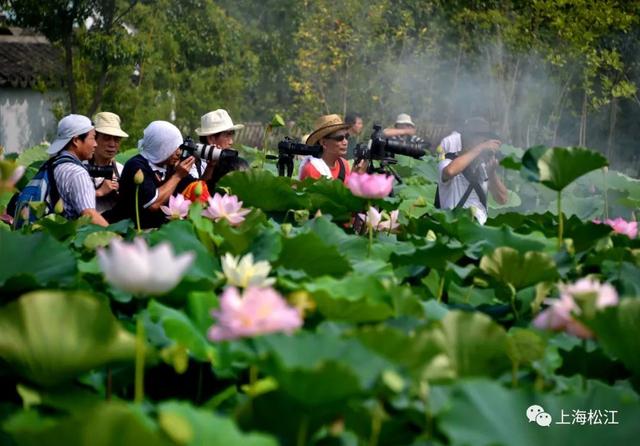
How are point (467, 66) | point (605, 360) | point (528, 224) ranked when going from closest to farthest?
point (605, 360) < point (528, 224) < point (467, 66)

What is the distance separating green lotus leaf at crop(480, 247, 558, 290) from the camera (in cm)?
246

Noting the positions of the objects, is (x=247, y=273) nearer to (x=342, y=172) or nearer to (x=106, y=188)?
(x=106, y=188)

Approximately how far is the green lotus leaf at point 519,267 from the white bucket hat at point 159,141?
7.46ft

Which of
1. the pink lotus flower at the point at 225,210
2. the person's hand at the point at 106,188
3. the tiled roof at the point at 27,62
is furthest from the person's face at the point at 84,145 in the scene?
the tiled roof at the point at 27,62

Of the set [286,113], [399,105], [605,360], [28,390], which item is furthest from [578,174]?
[286,113]

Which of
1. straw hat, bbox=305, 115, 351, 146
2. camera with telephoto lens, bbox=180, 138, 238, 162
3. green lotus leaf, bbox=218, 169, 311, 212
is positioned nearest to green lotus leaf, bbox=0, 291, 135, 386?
green lotus leaf, bbox=218, 169, 311, 212

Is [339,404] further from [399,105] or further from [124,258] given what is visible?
[399,105]

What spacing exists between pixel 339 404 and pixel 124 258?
32 cm

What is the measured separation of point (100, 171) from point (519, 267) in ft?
8.85

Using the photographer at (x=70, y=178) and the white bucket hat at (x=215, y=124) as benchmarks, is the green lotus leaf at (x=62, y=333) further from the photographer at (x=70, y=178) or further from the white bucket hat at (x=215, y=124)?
the white bucket hat at (x=215, y=124)

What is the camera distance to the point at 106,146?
5.35m

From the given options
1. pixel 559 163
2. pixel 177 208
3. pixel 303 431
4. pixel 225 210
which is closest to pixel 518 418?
pixel 303 431

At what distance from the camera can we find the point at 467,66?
17469mm

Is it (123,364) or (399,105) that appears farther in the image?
(399,105)
